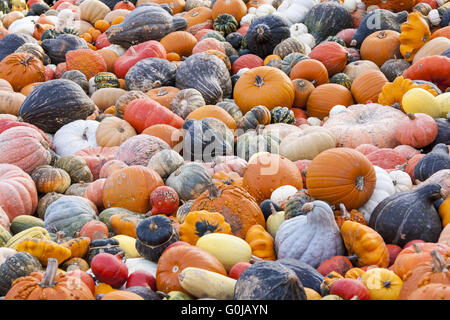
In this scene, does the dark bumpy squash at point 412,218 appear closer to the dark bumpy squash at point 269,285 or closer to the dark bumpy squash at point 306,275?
the dark bumpy squash at point 306,275

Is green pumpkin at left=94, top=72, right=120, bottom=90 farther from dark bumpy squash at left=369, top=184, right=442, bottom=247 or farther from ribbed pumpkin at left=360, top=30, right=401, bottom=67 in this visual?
dark bumpy squash at left=369, top=184, right=442, bottom=247

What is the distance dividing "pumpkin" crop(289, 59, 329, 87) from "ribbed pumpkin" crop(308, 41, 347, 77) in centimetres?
22

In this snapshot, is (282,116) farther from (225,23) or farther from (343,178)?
(225,23)

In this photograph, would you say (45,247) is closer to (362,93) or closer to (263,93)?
(263,93)

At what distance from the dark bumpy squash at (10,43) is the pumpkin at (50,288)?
20.9 feet

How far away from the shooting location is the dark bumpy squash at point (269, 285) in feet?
9.66

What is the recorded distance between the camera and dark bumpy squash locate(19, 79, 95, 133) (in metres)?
6.86

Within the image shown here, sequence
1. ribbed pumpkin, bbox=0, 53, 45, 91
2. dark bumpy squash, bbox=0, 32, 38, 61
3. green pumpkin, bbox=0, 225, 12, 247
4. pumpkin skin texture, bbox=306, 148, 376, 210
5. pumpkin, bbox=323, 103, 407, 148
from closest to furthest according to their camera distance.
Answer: green pumpkin, bbox=0, 225, 12, 247
pumpkin skin texture, bbox=306, 148, 376, 210
pumpkin, bbox=323, 103, 407, 148
ribbed pumpkin, bbox=0, 53, 45, 91
dark bumpy squash, bbox=0, 32, 38, 61

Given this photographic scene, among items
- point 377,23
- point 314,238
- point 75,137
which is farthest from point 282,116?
point 314,238

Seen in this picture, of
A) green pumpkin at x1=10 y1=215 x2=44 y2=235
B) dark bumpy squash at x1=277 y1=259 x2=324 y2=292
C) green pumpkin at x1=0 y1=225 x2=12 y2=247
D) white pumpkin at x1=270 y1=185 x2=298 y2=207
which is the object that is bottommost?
green pumpkin at x1=10 y1=215 x2=44 y2=235

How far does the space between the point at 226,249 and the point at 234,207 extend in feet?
2.73

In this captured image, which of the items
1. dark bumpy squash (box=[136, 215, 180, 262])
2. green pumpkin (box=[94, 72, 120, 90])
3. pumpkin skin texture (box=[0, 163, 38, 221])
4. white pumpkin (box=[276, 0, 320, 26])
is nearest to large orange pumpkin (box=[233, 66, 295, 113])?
green pumpkin (box=[94, 72, 120, 90])

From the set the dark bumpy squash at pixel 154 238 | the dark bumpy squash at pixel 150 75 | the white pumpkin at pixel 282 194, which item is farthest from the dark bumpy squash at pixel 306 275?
the dark bumpy squash at pixel 150 75
